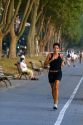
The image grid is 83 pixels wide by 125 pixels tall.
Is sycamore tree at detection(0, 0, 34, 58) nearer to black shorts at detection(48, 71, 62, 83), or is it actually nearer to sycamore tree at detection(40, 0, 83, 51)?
sycamore tree at detection(40, 0, 83, 51)

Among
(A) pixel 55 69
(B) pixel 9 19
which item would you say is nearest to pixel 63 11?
(B) pixel 9 19

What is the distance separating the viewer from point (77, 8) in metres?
73.4

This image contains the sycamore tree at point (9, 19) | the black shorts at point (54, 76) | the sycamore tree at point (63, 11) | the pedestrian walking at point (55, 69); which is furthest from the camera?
the sycamore tree at point (63, 11)

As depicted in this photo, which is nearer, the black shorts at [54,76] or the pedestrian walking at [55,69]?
the pedestrian walking at [55,69]

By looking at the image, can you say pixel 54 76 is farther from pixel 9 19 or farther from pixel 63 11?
pixel 63 11

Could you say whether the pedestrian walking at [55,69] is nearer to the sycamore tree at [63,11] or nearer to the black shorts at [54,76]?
the black shorts at [54,76]

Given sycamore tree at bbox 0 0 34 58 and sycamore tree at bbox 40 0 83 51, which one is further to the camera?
sycamore tree at bbox 40 0 83 51

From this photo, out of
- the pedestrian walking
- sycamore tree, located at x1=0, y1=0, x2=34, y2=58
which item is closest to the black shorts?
the pedestrian walking

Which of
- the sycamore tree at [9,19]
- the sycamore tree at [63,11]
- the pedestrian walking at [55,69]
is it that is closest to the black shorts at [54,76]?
the pedestrian walking at [55,69]

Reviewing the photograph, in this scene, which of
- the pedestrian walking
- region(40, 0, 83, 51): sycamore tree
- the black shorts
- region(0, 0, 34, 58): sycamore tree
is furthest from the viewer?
region(40, 0, 83, 51): sycamore tree

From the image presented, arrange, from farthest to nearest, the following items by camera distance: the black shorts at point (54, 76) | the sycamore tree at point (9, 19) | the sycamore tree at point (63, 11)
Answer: the sycamore tree at point (63, 11) → the sycamore tree at point (9, 19) → the black shorts at point (54, 76)

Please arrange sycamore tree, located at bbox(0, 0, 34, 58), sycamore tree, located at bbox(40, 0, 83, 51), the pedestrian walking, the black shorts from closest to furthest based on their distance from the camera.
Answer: the pedestrian walking → the black shorts → sycamore tree, located at bbox(0, 0, 34, 58) → sycamore tree, located at bbox(40, 0, 83, 51)

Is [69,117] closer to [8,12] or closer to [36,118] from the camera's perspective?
[36,118]

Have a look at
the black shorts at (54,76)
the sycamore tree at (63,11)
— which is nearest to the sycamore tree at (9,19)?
the sycamore tree at (63,11)
